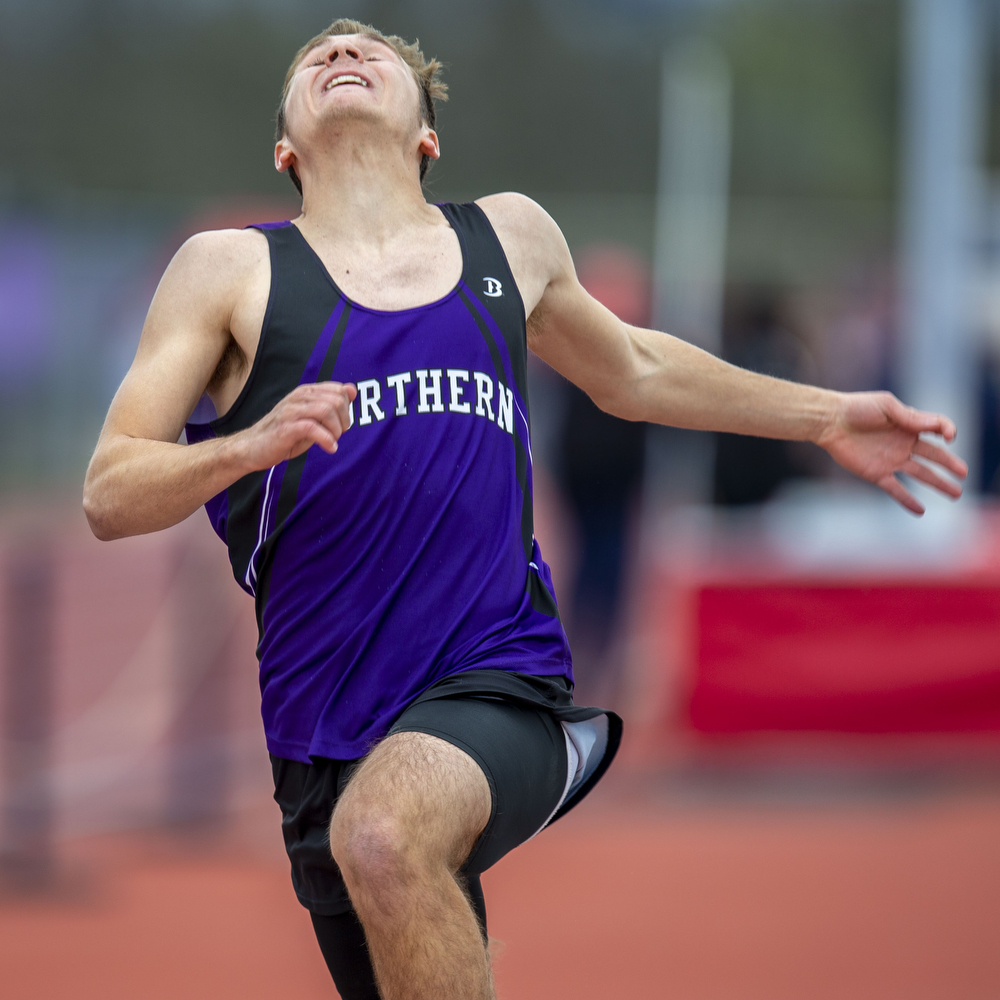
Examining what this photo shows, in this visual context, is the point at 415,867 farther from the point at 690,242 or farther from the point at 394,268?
the point at 690,242

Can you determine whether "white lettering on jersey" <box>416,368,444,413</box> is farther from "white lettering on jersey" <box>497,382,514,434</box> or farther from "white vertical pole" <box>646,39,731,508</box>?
"white vertical pole" <box>646,39,731,508</box>

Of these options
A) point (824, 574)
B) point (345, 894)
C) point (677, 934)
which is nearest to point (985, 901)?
point (677, 934)

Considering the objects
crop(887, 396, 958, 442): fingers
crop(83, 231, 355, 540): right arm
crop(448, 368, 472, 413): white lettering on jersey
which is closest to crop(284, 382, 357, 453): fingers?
crop(83, 231, 355, 540): right arm

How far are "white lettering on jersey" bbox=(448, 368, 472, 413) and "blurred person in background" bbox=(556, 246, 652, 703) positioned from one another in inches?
236

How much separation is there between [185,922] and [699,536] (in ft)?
14.8

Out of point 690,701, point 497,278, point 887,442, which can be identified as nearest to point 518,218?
point 497,278

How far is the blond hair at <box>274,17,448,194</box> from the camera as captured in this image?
343cm

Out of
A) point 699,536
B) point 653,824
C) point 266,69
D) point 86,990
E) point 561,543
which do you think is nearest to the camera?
point 86,990

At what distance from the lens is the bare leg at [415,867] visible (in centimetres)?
250

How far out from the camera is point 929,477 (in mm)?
3781

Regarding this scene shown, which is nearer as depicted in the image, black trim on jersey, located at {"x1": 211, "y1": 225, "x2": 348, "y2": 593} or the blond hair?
black trim on jersey, located at {"x1": 211, "y1": 225, "x2": 348, "y2": 593}

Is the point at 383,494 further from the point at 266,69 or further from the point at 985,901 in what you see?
the point at 266,69

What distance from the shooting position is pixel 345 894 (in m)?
3.06

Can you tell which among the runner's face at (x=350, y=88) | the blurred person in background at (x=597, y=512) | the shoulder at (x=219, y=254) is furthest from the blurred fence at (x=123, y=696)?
the runner's face at (x=350, y=88)
